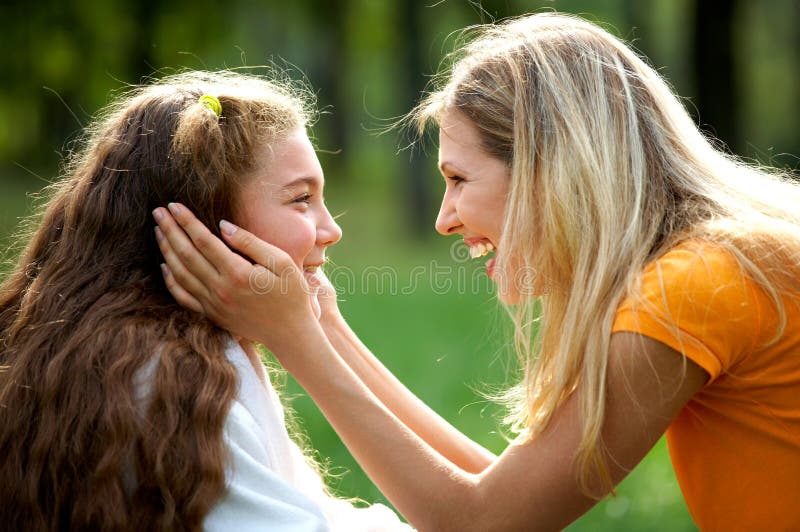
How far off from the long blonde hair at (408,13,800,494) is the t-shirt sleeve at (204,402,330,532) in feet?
2.52

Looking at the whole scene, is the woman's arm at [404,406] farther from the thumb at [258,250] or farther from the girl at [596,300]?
the thumb at [258,250]

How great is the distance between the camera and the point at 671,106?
3.11 meters

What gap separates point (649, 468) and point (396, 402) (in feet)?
9.32

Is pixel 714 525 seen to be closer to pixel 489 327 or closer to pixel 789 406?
pixel 789 406

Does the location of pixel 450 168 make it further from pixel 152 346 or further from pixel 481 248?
pixel 152 346

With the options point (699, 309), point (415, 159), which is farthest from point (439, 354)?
point (415, 159)

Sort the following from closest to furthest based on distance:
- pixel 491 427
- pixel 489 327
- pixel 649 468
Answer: pixel 649 468, pixel 491 427, pixel 489 327

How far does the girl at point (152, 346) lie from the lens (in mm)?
2520

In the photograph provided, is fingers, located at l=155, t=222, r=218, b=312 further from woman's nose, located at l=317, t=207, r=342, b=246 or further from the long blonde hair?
the long blonde hair

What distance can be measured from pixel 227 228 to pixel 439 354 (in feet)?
18.5

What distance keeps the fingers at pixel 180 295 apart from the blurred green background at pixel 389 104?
0.92 metres

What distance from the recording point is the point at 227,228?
296 centimetres

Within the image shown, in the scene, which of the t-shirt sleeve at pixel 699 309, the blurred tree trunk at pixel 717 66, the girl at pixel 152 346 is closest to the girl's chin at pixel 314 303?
the girl at pixel 152 346

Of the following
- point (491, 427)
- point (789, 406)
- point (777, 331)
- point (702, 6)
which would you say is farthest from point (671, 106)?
point (702, 6)
